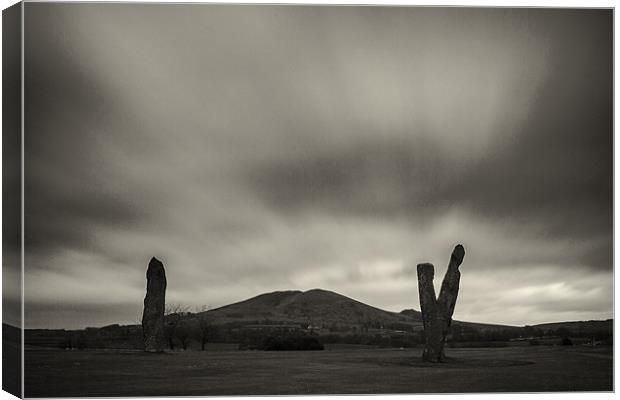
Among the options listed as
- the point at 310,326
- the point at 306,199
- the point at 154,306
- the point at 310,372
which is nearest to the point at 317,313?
the point at 310,326

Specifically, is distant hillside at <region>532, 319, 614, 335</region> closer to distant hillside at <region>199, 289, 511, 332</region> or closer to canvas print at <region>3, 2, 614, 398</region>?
canvas print at <region>3, 2, 614, 398</region>

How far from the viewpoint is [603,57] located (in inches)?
632

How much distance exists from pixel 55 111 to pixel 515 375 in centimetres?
641

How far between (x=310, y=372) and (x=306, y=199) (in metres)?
2.12

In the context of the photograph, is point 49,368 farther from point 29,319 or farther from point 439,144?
point 439,144

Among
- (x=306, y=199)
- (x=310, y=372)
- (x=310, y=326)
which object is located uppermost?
(x=306, y=199)

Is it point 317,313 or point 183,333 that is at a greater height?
point 317,313

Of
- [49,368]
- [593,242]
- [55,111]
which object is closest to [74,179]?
[55,111]

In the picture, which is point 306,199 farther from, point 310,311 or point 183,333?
point 183,333

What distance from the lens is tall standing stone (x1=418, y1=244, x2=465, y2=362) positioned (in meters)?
15.9

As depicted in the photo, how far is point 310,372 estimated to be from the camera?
50.6 ft

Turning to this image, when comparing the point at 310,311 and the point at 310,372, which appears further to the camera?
the point at 310,311

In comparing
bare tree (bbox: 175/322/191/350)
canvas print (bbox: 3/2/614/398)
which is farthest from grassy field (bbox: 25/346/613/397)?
bare tree (bbox: 175/322/191/350)

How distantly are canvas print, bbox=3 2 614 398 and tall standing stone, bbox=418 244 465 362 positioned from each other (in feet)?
0.08
